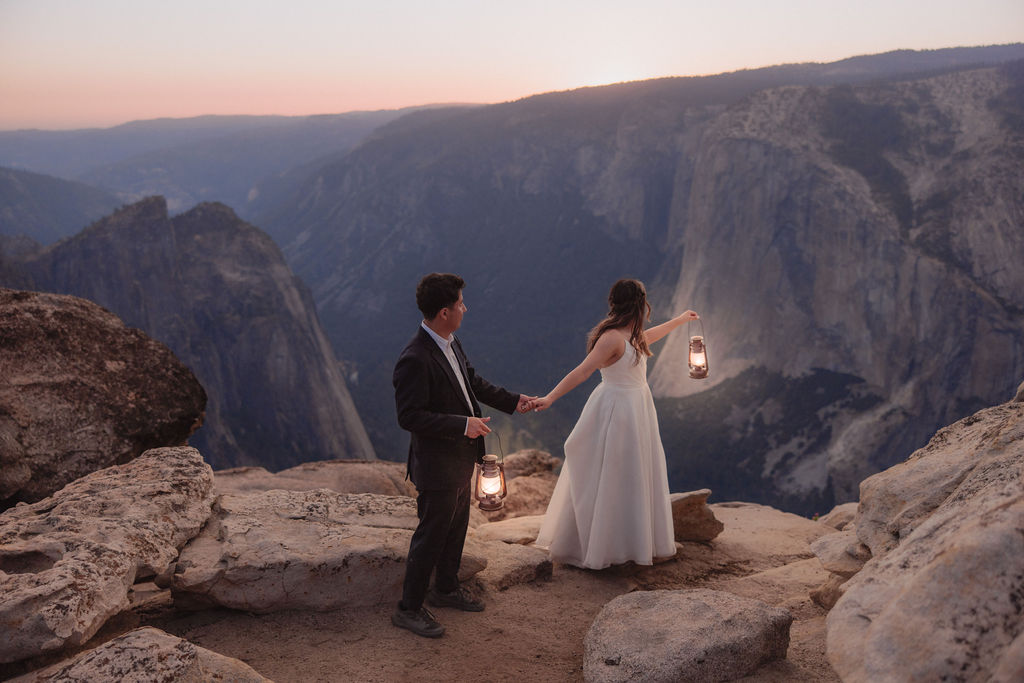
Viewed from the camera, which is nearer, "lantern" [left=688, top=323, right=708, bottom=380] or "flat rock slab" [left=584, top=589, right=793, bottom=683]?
"flat rock slab" [left=584, top=589, right=793, bottom=683]

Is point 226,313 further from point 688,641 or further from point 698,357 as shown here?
point 688,641

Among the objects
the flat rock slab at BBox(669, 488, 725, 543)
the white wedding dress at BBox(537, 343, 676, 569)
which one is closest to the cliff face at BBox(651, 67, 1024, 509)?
the flat rock slab at BBox(669, 488, 725, 543)

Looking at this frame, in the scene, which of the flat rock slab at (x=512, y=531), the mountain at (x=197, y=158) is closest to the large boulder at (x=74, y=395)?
the flat rock slab at (x=512, y=531)

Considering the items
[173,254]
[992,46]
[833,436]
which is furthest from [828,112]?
[992,46]

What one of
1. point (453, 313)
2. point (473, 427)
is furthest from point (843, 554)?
point (453, 313)

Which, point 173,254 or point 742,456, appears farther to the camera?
point 173,254

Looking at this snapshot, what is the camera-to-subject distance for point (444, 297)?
3.78 metres

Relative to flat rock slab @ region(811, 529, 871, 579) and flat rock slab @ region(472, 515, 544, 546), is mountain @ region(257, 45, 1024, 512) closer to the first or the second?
flat rock slab @ region(472, 515, 544, 546)

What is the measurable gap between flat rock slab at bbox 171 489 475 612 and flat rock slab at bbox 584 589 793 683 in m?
1.22

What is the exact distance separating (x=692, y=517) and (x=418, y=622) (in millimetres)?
3075

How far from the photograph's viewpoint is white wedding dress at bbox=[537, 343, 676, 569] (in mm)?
4848

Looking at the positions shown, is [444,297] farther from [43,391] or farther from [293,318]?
[293,318]

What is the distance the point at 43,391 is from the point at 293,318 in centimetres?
4162

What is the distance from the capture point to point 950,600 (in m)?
2.13
